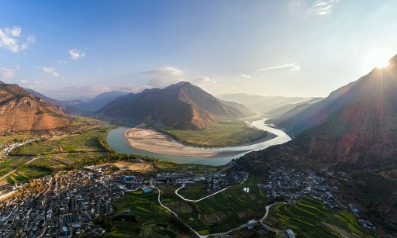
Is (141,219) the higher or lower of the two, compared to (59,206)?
higher

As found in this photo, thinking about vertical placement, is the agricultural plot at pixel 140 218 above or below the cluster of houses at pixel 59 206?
above

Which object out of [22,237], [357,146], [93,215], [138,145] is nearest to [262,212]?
[93,215]

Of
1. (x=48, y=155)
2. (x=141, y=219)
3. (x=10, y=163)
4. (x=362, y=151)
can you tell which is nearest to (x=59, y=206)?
(x=141, y=219)

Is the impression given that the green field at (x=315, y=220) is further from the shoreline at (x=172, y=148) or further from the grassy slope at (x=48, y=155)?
the grassy slope at (x=48, y=155)

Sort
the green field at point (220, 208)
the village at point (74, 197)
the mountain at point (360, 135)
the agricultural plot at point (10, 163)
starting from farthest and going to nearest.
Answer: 1. the mountain at point (360, 135)
2. the agricultural plot at point (10, 163)
3. the green field at point (220, 208)
4. the village at point (74, 197)

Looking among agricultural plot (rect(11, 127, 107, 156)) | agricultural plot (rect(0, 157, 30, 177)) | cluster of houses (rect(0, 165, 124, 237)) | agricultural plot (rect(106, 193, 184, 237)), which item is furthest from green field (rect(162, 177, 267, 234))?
agricultural plot (rect(11, 127, 107, 156))

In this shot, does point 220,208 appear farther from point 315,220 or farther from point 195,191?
point 315,220

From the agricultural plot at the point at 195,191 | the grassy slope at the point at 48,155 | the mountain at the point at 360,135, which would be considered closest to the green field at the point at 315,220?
the agricultural plot at the point at 195,191

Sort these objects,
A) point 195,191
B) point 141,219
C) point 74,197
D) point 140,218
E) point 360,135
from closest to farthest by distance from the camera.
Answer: point 141,219
point 140,218
point 74,197
point 195,191
point 360,135

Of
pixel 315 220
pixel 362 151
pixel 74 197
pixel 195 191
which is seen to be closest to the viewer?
pixel 315 220
